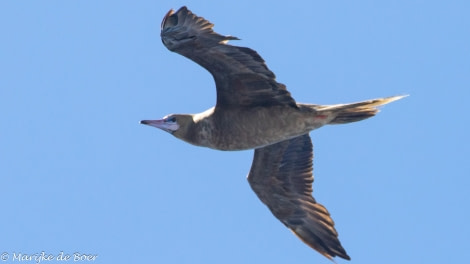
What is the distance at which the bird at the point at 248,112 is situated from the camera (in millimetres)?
13109

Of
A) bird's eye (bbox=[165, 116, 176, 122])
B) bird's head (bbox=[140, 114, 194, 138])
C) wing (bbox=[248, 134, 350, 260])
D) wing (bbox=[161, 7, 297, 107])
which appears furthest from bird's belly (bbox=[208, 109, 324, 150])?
wing (bbox=[248, 134, 350, 260])

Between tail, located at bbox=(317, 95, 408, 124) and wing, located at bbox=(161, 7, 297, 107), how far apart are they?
0.56 m

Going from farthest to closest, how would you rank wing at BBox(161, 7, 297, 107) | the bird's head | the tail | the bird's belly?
the bird's head, the bird's belly, the tail, wing at BBox(161, 7, 297, 107)

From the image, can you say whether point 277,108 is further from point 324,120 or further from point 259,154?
point 259,154

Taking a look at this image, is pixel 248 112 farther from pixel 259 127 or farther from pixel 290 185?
pixel 290 185

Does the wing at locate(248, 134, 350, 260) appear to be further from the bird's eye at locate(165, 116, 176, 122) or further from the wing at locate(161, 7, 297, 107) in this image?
the wing at locate(161, 7, 297, 107)

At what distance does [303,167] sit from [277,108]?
235cm

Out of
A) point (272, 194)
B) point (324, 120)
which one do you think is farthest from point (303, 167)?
point (324, 120)

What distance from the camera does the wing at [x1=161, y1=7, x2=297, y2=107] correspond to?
13.0m

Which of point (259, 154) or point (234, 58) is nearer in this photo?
point (234, 58)

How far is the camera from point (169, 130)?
14695 millimetres

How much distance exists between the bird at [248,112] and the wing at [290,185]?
0.02m

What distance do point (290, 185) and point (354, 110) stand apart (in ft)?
8.15

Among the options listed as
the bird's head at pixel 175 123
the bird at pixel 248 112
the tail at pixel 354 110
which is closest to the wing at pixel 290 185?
the bird at pixel 248 112
